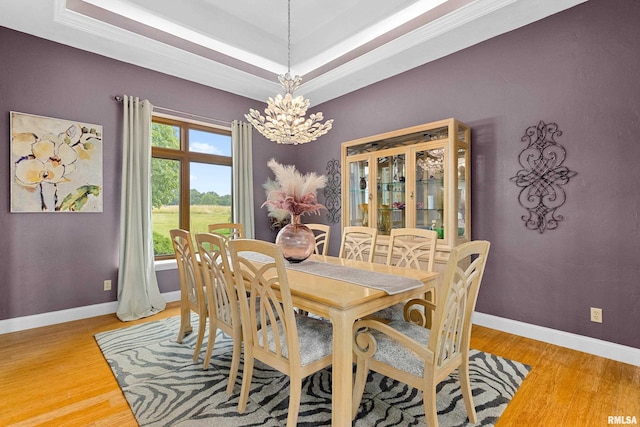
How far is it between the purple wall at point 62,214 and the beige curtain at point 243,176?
3.09ft

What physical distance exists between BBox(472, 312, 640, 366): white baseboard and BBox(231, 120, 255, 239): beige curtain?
3087 millimetres

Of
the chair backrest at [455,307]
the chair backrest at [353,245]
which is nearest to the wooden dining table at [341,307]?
the chair backrest at [455,307]

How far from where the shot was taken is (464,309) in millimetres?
1592

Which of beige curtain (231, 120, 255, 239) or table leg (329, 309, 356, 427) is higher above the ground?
beige curtain (231, 120, 255, 239)

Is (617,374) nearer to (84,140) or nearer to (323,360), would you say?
(323,360)

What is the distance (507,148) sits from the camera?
2988 mm

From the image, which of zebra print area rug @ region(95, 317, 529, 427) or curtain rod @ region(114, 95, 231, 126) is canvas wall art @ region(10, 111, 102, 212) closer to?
curtain rod @ region(114, 95, 231, 126)

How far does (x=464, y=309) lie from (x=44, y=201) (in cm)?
383

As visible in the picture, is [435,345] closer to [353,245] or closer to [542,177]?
[353,245]

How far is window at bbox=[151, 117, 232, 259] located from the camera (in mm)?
3992

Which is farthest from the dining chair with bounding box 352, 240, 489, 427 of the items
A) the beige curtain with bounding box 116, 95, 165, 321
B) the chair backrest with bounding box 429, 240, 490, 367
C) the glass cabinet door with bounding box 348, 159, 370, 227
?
the beige curtain with bounding box 116, 95, 165, 321

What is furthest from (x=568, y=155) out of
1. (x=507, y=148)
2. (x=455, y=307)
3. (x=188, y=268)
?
(x=188, y=268)

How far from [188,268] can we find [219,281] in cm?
54

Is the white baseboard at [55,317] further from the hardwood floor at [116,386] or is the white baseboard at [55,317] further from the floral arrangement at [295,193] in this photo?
the floral arrangement at [295,193]
